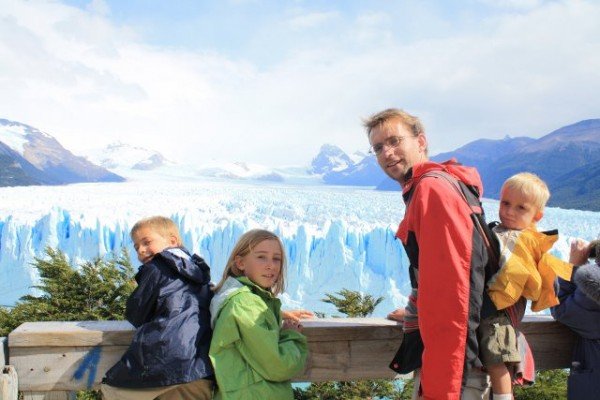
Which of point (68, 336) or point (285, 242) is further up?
point (68, 336)

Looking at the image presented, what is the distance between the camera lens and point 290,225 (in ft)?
45.3

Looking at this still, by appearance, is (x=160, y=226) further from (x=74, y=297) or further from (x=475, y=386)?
(x=74, y=297)

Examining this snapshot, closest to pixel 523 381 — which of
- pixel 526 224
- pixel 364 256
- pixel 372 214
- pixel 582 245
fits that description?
pixel 526 224

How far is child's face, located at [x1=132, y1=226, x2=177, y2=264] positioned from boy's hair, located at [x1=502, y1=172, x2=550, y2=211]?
43.6 inches

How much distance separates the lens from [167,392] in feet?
5.56

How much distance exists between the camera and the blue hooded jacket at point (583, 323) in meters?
1.79

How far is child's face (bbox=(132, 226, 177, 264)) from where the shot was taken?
1902 mm

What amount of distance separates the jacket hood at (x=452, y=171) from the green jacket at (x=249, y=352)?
0.56 m

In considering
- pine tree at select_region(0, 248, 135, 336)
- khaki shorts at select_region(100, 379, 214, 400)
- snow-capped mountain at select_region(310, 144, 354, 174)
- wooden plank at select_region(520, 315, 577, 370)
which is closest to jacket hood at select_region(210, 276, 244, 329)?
khaki shorts at select_region(100, 379, 214, 400)

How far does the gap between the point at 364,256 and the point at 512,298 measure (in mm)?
11965

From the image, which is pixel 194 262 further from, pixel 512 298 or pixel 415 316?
pixel 512 298

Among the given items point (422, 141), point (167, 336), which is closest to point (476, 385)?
point (422, 141)

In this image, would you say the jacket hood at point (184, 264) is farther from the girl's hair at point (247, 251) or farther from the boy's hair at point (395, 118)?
the boy's hair at point (395, 118)

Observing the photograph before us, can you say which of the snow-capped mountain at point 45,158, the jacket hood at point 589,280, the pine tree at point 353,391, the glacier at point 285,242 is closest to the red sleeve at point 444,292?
the jacket hood at point 589,280
